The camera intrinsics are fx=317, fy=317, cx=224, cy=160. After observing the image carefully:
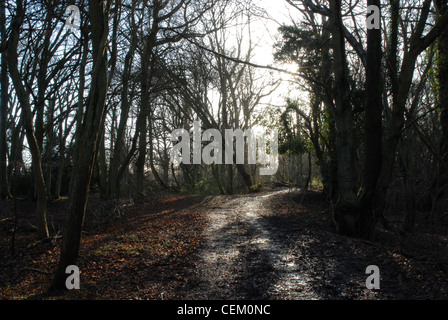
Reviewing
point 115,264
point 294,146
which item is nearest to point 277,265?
point 115,264

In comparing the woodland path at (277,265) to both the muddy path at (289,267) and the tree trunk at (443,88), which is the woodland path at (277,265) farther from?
the tree trunk at (443,88)

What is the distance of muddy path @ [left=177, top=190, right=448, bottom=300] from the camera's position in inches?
155

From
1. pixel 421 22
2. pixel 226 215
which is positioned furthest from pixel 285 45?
pixel 226 215

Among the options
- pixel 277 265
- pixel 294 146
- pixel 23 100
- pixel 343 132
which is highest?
pixel 23 100

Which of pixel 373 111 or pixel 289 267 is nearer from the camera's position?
pixel 289 267

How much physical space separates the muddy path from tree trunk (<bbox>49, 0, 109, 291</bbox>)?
5.66 feet

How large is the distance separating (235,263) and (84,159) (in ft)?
9.35

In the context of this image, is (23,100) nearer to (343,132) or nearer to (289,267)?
(289,267)

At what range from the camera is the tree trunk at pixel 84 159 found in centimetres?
438

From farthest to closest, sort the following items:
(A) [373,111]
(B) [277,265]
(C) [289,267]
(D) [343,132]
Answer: (D) [343,132], (A) [373,111], (B) [277,265], (C) [289,267]

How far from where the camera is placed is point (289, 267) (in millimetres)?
4824

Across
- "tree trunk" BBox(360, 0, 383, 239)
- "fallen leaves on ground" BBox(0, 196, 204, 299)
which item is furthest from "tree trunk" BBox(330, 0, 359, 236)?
"fallen leaves on ground" BBox(0, 196, 204, 299)
